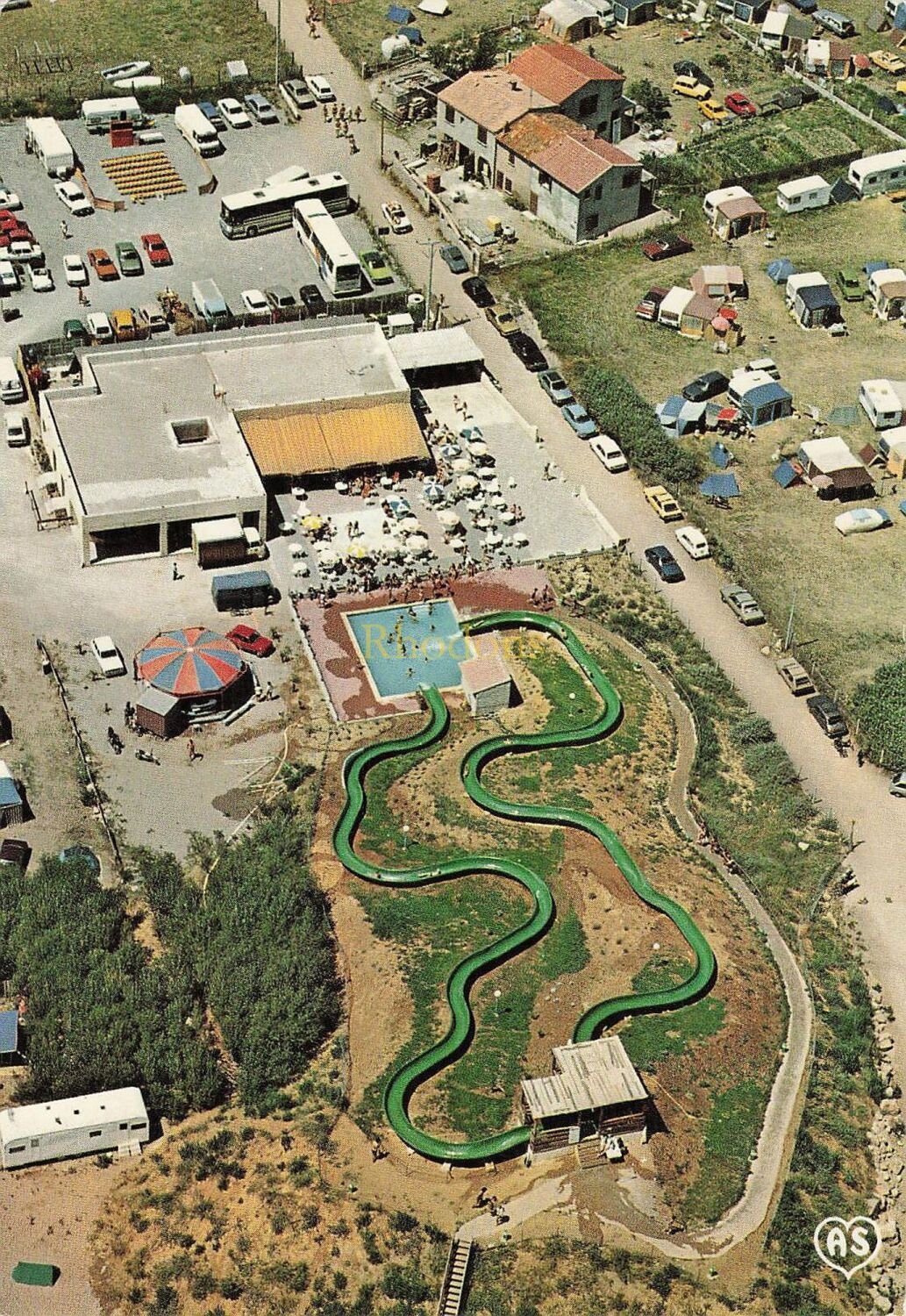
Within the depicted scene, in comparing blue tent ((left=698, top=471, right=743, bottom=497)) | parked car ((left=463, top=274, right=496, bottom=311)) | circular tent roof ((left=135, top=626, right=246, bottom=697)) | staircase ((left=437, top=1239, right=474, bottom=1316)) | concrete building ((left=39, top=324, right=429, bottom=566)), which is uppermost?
staircase ((left=437, top=1239, right=474, bottom=1316))

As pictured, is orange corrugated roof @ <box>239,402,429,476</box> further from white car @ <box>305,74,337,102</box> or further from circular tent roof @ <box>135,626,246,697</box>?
white car @ <box>305,74,337,102</box>

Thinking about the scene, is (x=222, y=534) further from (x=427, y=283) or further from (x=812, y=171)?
(x=812, y=171)

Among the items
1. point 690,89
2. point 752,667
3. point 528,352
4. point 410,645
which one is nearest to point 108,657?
point 410,645

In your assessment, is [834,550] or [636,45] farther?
[636,45]

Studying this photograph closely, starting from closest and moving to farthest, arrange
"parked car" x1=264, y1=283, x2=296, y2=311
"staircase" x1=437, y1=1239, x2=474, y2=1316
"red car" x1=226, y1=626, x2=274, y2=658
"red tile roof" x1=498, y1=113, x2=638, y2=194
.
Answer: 1. "staircase" x1=437, y1=1239, x2=474, y2=1316
2. "red car" x1=226, y1=626, x2=274, y2=658
3. "parked car" x1=264, y1=283, x2=296, y2=311
4. "red tile roof" x1=498, y1=113, x2=638, y2=194

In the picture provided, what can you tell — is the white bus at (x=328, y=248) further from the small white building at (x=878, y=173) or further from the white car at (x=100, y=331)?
the small white building at (x=878, y=173)

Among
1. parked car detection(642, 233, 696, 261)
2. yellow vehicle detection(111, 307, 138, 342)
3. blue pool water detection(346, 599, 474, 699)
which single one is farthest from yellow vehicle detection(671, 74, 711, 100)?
blue pool water detection(346, 599, 474, 699)

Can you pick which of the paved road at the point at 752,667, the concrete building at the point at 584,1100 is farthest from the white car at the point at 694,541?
the concrete building at the point at 584,1100

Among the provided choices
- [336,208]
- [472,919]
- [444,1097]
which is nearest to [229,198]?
[336,208]
